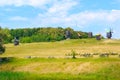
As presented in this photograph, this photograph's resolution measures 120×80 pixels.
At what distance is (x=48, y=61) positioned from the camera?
7894 cm

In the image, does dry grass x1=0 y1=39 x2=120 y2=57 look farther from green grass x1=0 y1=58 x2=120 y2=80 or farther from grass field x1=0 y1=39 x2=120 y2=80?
green grass x1=0 y1=58 x2=120 y2=80

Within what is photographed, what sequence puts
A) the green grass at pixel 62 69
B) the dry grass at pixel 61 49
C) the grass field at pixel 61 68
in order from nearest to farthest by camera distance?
the green grass at pixel 62 69 → the grass field at pixel 61 68 → the dry grass at pixel 61 49

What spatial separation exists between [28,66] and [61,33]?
12077 cm

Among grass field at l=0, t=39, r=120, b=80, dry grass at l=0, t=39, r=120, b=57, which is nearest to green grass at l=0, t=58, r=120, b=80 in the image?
grass field at l=0, t=39, r=120, b=80

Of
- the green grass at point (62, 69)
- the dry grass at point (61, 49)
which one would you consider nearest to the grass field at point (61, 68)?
the green grass at point (62, 69)

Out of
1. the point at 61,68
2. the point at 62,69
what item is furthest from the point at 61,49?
the point at 62,69

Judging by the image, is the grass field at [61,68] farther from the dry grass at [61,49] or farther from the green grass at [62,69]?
the dry grass at [61,49]

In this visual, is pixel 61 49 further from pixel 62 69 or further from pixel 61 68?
pixel 62 69

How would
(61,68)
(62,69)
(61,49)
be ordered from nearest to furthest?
(62,69) < (61,68) < (61,49)

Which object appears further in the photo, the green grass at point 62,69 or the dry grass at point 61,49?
the dry grass at point 61,49

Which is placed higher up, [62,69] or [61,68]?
[61,68]

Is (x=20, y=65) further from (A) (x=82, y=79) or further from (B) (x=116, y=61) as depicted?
(A) (x=82, y=79)

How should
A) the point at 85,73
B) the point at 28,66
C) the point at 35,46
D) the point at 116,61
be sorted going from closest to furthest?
the point at 85,73 < the point at 116,61 < the point at 28,66 < the point at 35,46

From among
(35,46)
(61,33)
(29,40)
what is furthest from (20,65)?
(61,33)
